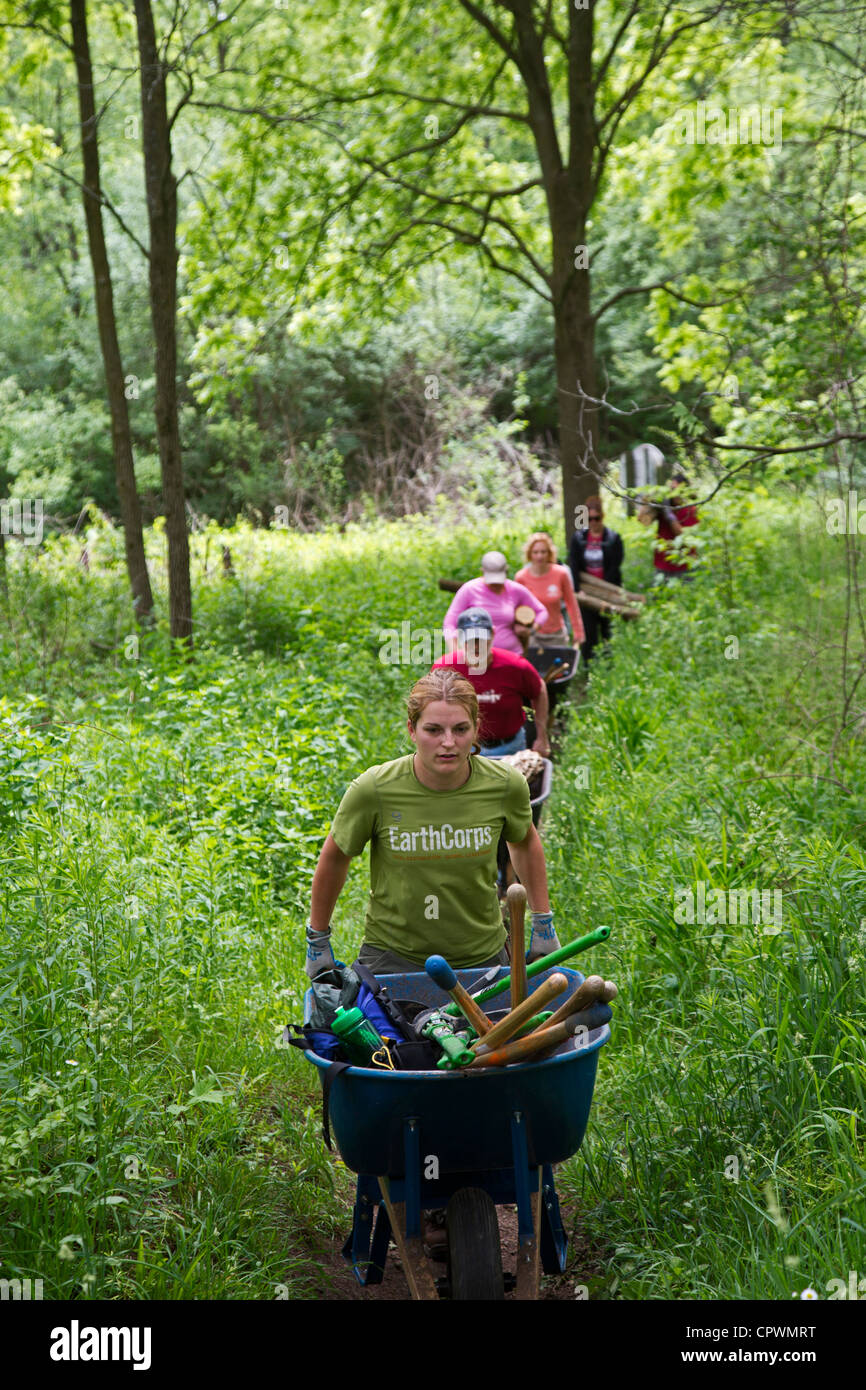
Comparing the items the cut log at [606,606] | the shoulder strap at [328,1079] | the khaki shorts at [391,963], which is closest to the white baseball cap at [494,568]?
the cut log at [606,606]

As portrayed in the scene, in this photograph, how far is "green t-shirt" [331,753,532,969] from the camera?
3.96m

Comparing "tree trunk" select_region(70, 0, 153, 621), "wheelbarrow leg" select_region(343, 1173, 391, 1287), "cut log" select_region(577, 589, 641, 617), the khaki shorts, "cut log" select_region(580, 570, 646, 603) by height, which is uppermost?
"tree trunk" select_region(70, 0, 153, 621)

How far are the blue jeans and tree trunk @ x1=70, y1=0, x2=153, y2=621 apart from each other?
6.31 m

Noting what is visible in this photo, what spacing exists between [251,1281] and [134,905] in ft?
6.88

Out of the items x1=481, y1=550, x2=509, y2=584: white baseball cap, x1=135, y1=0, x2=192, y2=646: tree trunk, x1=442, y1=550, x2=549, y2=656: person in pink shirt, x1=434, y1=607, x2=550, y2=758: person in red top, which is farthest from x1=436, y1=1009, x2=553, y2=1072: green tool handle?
x1=135, y1=0, x2=192, y2=646: tree trunk

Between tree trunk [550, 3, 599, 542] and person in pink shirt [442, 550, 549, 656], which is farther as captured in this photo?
tree trunk [550, 3, 599, 542]

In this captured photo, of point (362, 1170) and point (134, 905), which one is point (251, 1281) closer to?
point (362, 1170)

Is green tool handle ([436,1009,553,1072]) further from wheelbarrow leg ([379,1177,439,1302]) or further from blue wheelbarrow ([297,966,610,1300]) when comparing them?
wheelbarrow leg ([379,1177,439,1302])

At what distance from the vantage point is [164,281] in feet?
37.8

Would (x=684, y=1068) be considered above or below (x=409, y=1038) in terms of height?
below

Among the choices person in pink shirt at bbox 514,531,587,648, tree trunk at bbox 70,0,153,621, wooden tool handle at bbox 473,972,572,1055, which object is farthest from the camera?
tree trunk at bbox 70,0,153,621

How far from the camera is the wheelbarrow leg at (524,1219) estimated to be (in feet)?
10.6

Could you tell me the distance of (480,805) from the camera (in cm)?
403
